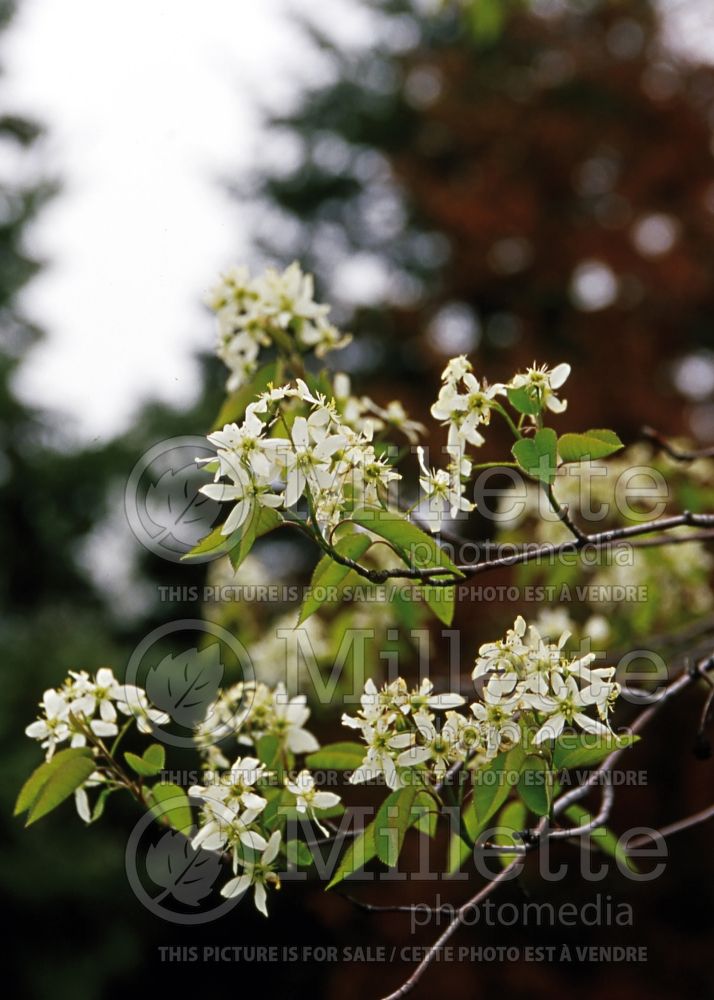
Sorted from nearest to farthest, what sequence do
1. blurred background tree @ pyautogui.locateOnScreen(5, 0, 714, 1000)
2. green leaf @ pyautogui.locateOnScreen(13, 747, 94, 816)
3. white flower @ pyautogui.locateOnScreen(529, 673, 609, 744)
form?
1. white flower @ pyautogui.locateOnScreen(529, 673, 609, 744)
2. green leaf @ pyautogui.locateOnScreen(13, 747, 94, 816)
3. blurred background tree @ pyautogui.locateOnScreen(5, 0, 714, 1000)

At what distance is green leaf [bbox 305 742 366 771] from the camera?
123 centimetres

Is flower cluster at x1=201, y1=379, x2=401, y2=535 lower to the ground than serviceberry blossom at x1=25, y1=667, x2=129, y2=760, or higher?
higher

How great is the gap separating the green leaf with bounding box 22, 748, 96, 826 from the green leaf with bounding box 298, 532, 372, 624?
363 millimetres

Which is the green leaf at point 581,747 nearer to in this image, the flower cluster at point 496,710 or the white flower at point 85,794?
the flower cluster at point 496,710

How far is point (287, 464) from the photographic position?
1.03 metres

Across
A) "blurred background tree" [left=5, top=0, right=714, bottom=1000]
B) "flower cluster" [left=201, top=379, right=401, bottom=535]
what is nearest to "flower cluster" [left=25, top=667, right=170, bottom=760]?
"flower cluster" [left=201, top=379, right=401, bottom=535]

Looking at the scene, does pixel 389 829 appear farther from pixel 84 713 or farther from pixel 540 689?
pixel 84 713

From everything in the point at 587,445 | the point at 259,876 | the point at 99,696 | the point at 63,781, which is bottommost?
the point at 259,876

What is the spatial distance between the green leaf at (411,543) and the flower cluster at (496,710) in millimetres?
93

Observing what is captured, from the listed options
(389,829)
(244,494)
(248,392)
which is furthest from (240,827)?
(248,392)

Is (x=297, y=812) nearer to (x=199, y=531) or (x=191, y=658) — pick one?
(x=191, y=658)

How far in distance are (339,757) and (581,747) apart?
0.35 metres

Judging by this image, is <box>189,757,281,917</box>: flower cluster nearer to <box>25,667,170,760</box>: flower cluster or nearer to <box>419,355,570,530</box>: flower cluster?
<box>25,667,170,760</box>: flower cluster

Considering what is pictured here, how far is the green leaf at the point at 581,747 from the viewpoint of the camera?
1.02 metres
